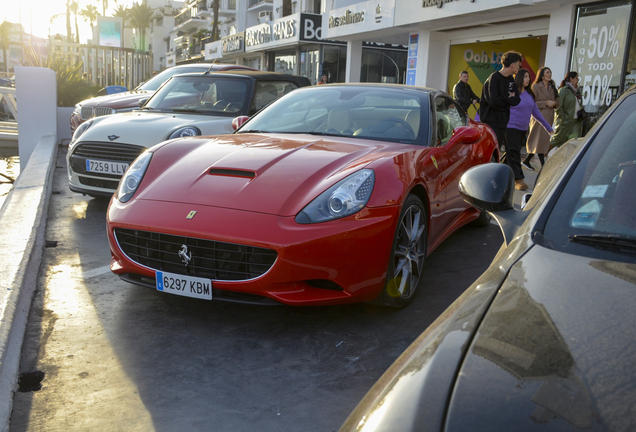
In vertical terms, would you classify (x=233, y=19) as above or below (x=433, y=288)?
above

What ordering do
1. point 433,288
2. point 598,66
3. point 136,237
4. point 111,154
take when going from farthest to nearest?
point 598,66 < point 111,154 < point 433,288 < point 136,237

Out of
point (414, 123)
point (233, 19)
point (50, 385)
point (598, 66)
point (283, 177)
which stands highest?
point (233, 19)

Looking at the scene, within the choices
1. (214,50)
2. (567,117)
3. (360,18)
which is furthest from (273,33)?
(567,117)

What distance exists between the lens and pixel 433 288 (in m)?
3.96

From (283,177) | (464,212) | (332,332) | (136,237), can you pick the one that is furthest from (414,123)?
(136,237)

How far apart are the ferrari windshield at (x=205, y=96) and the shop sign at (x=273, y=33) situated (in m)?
20.9

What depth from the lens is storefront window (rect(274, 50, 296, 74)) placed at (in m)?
30.6

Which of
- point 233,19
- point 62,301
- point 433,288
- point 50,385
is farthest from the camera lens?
point 233,19

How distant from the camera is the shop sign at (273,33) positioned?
2738cm

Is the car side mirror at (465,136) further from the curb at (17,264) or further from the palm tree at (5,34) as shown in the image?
the palm tree at (5,34)

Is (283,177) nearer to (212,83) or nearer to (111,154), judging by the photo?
(111,154)

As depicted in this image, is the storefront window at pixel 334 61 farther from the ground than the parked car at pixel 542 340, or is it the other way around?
the storefront window at pixel 334 61

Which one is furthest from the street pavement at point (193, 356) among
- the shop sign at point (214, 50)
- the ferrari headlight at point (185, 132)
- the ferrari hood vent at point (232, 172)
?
the shop sign at point (214, 50)

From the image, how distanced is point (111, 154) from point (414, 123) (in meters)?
3.05
